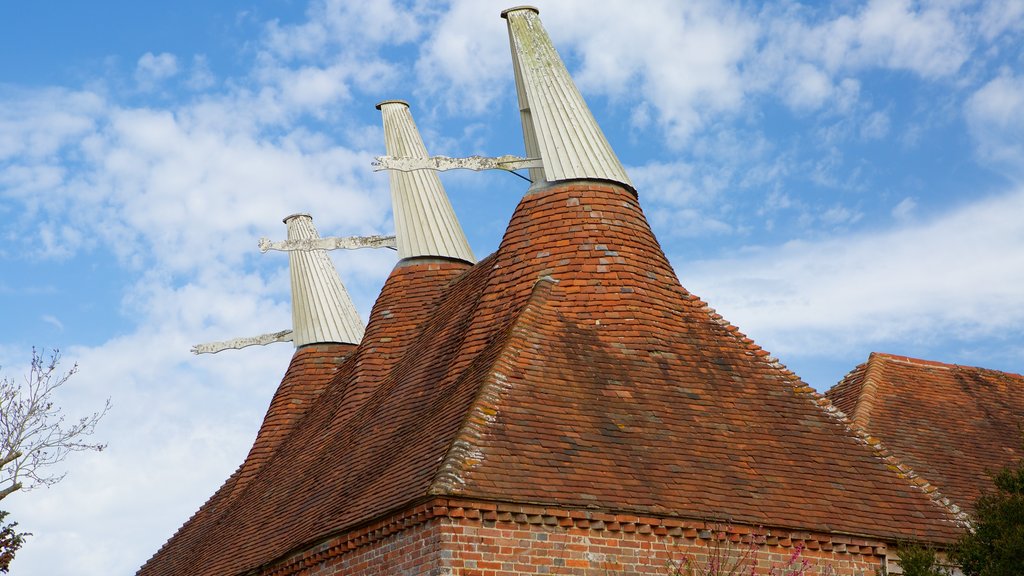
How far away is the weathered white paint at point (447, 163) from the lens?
16422 mm

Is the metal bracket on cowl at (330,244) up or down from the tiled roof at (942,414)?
up

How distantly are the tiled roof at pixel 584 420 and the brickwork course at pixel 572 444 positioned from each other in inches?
0.9

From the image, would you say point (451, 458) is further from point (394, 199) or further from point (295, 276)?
point (295, 276)

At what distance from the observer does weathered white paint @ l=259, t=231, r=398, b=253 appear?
64.1 ft

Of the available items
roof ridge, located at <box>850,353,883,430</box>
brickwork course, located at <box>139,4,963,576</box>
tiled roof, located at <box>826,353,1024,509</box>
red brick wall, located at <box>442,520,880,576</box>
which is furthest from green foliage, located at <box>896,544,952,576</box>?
roof ridge, located at <box>850,353,883,430</box>

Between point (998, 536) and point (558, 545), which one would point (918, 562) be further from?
point (558, 545)

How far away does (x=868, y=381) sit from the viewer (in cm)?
1844

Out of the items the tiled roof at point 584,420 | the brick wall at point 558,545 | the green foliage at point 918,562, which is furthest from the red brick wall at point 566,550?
the green foliage at point 918,562

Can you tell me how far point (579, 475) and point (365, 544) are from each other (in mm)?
2073

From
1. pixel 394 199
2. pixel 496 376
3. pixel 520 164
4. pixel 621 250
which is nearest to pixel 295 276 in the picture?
pixel 394 199

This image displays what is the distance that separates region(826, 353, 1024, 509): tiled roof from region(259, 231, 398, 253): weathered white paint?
631 cm

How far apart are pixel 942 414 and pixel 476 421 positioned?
8146 mm

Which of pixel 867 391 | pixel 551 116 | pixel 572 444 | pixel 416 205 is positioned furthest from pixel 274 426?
pixel 572 444

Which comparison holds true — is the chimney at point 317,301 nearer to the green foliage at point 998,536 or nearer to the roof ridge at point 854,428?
the roof ridge at point 854,428
